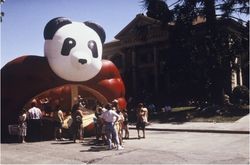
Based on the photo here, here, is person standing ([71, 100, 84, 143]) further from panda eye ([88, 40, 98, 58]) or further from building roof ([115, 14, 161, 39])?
building roof ([115, 14, 161, 39])

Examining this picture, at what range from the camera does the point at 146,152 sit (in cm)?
1188

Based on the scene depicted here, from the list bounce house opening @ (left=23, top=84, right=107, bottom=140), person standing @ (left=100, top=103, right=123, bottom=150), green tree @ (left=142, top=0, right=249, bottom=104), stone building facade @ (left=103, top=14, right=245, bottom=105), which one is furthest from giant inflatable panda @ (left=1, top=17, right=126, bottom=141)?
stone building facade @ (left=103, top=14, right=245, bottom=105)

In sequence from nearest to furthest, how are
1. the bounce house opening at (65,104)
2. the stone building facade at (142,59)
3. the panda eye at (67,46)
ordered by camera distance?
the panda eye at (67,46) → the bounce house opening at (65,104) → the stone building facade at (142,59)

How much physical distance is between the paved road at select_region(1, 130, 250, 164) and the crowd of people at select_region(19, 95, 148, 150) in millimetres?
454

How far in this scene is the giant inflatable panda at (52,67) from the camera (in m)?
16.0

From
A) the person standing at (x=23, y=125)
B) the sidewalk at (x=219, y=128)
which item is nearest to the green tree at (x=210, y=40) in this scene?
the sidewalk at (x=219, y=128)

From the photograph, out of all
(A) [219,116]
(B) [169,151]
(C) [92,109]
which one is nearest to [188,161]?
(B) [169,151]

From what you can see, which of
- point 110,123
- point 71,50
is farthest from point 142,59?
point 110,123

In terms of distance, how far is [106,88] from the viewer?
17.7 m

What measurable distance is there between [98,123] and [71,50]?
342 cm

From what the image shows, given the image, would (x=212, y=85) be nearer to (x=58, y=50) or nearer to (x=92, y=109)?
(x=92, y=109)

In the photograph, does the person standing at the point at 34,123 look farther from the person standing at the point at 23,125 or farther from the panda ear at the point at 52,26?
the panda ear at the point at 52,26

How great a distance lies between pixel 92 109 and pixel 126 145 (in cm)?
610

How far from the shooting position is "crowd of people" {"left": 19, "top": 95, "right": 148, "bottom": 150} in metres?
12.9
